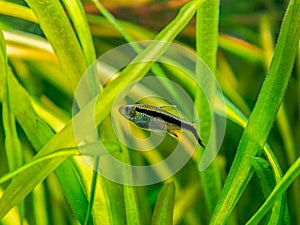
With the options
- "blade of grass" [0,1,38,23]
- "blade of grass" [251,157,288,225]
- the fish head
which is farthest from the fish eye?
"blade of grass" [0,1,38,23]

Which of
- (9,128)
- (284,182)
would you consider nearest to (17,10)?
(9,128)

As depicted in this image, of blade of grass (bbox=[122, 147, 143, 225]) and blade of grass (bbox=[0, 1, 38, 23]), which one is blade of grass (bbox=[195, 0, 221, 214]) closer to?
blade of grass (bbox=[122, 147, 143, 225])

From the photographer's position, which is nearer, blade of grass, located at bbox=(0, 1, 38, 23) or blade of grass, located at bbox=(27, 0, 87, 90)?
blade of grass, located at bbox=(27, 0, 87, 90)

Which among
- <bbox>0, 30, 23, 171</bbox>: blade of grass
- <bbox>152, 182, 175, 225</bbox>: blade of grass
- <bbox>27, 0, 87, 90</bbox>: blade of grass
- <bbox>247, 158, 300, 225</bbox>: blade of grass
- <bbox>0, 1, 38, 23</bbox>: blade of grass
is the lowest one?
<bbox>152, 182, 175, 225</bbox>: blade of grass

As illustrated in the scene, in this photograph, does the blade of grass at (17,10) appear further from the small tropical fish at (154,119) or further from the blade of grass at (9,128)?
the small tropical fish at (154,119)

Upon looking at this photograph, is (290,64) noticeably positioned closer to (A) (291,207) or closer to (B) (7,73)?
(B) (7,73)

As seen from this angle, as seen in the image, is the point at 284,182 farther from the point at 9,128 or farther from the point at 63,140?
the point at 9,128
